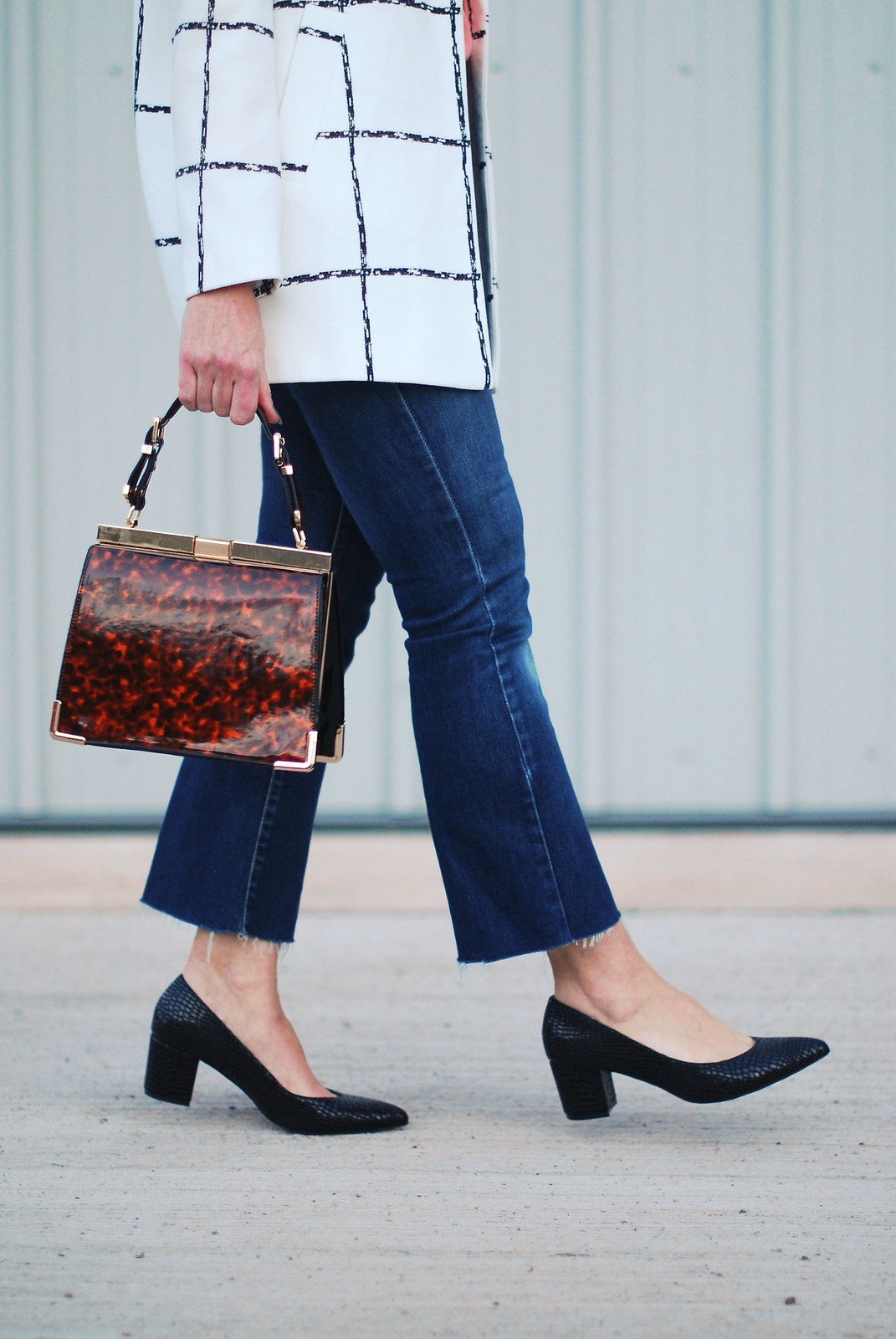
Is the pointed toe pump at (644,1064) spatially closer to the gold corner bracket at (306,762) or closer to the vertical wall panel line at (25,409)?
the gold corner bracket at (306,762)

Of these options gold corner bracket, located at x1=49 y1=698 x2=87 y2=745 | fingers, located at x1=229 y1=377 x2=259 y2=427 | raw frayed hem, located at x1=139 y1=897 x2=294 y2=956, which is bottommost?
raw frayed hem, located at x1=139 y1=897 x2=294 y2=956

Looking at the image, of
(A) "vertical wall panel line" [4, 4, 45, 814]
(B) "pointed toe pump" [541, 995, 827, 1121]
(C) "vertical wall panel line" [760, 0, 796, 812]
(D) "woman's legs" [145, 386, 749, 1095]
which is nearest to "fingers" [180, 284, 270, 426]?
(D) "woman's legs" [145, 386, 749, 1095]

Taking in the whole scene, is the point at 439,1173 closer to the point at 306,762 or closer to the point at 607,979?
the point at 607,979

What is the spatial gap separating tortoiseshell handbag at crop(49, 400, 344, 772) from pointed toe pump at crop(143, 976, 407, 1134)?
1.12 feet

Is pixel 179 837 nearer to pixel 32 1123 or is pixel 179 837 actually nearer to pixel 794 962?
pixel 32 1123

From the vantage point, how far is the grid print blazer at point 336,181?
1.05 m

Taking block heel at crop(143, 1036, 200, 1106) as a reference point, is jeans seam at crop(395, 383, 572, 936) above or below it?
above

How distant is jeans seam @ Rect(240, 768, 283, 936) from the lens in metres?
1.29

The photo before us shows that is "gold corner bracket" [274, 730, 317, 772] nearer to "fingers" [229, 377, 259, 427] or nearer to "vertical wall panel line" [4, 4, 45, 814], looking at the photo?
"fingers" [229, 377, 259, 427]

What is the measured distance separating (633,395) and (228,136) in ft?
5.49

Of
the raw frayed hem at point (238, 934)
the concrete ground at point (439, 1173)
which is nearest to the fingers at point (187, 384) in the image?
the raw frayed hem at point (238, 934)

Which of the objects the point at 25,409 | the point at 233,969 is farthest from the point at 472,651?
the point at 25,409

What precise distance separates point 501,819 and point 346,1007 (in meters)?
0.72

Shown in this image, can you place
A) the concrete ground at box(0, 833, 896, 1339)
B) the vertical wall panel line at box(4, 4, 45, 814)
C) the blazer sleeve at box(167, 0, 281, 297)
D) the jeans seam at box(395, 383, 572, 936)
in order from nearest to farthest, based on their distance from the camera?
the concrete ground at box(0, 833, 896, 1339), the blazer sleeve at box(167, 0, 281, 297), the jeans seam at box(395, 383, 572, 936), the vertical wall panel line at box(4, 4, 45, 814)
